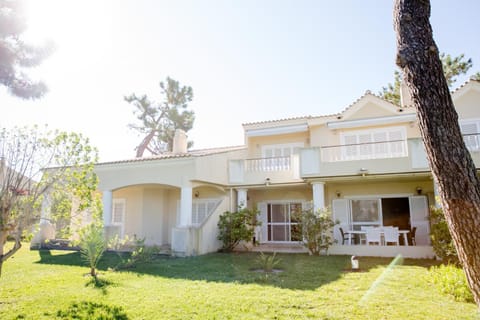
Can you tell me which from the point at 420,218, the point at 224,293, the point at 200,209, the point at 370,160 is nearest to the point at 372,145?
the point at 370,160

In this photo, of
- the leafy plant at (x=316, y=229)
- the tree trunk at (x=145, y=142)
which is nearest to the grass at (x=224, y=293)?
the leafy plant at (x=316, y=229)

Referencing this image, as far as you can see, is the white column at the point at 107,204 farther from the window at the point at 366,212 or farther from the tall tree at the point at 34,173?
the window at the point at 366,212

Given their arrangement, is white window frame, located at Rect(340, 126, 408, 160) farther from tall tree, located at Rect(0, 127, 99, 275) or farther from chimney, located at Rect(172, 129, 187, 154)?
tall tree, located at Rect(0, 127, 99, 275)

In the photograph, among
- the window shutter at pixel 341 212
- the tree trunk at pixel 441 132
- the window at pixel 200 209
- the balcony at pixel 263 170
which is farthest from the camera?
the window at pixel 200 209

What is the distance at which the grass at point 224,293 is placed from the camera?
6449mm

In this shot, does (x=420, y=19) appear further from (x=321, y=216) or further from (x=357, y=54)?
(x=321, y=216)

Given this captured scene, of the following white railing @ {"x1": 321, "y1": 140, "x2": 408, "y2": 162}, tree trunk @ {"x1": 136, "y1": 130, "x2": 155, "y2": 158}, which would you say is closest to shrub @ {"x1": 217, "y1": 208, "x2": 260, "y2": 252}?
white railing @ {"x1": 321, "y1": 140, "x2": 408, "y2": 162}

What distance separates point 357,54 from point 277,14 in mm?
3547

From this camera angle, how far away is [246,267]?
11.7 metres

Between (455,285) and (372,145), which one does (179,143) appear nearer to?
(372,145)

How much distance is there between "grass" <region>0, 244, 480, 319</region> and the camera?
21.2ft

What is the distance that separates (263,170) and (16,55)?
12.8 meters

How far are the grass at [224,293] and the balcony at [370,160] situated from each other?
15.3 feet

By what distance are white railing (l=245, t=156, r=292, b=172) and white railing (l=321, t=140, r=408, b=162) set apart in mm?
2493
